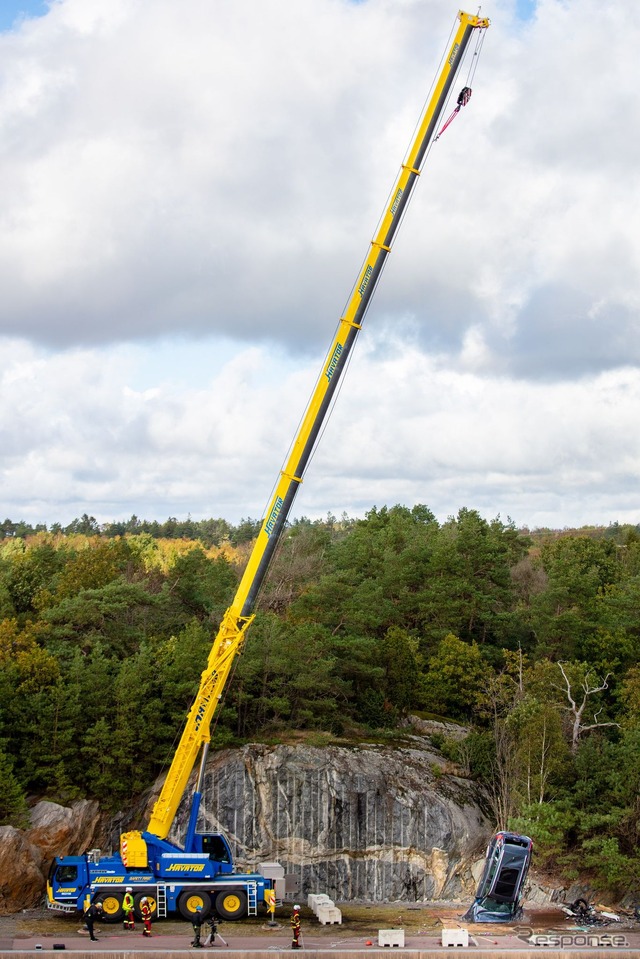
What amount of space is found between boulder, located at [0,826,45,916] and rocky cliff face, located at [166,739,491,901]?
5.49m

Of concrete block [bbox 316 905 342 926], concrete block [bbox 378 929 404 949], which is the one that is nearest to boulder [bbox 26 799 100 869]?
concrete block [bbox 316 905 342 926]

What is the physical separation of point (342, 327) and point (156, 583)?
103 ft

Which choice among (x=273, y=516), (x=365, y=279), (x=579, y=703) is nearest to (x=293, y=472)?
(x=273, y=516)

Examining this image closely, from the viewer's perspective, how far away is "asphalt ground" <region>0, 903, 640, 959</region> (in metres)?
26.7

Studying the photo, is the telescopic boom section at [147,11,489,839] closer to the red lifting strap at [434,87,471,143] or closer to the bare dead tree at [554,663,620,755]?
the red lifting strap at [434,87,471,143]

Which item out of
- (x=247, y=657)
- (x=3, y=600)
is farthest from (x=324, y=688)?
(x=3, y=600)

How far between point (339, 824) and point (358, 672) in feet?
28.8

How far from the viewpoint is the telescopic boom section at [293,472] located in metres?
30.3

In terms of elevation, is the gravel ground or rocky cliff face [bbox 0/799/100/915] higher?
rocky cliff face [bbox 0/799/100/915]

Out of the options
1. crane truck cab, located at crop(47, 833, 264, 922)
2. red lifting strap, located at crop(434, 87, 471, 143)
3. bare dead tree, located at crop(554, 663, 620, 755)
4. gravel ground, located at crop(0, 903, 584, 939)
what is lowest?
gravel ground, located at crop(0, 903, 584, 939)

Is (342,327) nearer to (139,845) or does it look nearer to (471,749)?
(139,845)

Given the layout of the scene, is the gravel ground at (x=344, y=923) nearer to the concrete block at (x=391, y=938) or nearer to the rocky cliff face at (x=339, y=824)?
the rocky cliff face at (x=339, y=824)

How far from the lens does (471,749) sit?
43.0m

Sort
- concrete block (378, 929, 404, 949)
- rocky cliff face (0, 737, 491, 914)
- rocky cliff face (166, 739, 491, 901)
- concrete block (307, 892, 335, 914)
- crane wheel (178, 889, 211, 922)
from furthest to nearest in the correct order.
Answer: rocky cliff face (166, 739, 491, 901) → rocky cliff face (0, 737, 491, 914) → concrete block (307, 892, 335, 914) → crane wheel (178, 889, 211, 922) → concrete block (378, 929, 404, 949)
